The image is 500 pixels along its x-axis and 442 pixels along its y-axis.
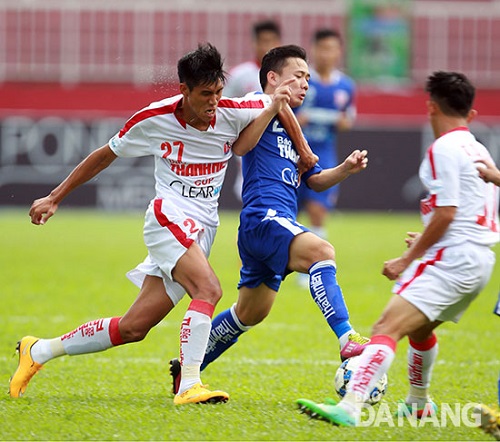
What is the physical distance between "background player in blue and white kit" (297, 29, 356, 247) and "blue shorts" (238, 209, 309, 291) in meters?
5.47

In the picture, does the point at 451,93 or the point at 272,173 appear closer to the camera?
the point at 451,93

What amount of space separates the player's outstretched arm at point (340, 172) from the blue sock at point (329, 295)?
0.58 metres

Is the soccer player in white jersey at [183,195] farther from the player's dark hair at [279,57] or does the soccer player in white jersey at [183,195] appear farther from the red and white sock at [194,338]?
the player's dark hair at [279,57]

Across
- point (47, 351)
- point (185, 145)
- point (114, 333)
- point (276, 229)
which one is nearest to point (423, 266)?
point (276, 229)

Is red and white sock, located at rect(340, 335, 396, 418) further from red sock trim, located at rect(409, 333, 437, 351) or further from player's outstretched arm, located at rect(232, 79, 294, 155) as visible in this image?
player's outstretched arm, located at rect(232, 79, 294, 155)

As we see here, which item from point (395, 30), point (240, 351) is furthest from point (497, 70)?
point (240, 351)

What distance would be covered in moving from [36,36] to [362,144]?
8705 millimetres

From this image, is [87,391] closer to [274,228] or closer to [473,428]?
[274,228]

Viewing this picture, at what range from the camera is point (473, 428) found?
4.74m

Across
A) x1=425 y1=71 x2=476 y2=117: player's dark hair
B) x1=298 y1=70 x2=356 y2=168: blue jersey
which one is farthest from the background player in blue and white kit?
x1=425 y1=71 x2=476 y2=117: player's dark hair

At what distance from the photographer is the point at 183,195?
5.46 meters

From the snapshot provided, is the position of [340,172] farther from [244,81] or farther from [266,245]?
[244,81]

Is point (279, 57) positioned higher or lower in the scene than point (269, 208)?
higher

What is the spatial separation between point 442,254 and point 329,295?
732 millimetres
